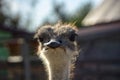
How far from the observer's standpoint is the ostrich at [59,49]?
469cm

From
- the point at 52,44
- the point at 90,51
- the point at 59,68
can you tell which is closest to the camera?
the point at 52,44

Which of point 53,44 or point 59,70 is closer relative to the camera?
point 53,44

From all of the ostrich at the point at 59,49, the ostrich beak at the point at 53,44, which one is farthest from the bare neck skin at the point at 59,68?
the ostrich beak at the point at 53,44

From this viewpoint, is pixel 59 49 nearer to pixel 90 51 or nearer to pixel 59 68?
pixel 59 68

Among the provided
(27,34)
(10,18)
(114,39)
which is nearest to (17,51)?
(27,34)

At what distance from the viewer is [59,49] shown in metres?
4.68

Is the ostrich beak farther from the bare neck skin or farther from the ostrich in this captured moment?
the bare neck skin

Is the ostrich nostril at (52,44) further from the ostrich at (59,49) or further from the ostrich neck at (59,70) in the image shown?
the ostrich neck at (59,70)

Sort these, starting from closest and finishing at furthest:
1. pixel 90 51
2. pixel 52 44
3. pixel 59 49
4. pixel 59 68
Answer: pixel 52 44
pixel 59 49
pixel 59 68
pixel 90 51

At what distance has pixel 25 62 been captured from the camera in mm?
11406

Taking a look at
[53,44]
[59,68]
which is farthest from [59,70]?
[53,44]

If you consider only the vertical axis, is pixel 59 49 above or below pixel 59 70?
above

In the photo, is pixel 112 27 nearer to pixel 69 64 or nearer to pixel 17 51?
pixel 17 51

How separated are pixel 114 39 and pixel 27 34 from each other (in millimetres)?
1677
